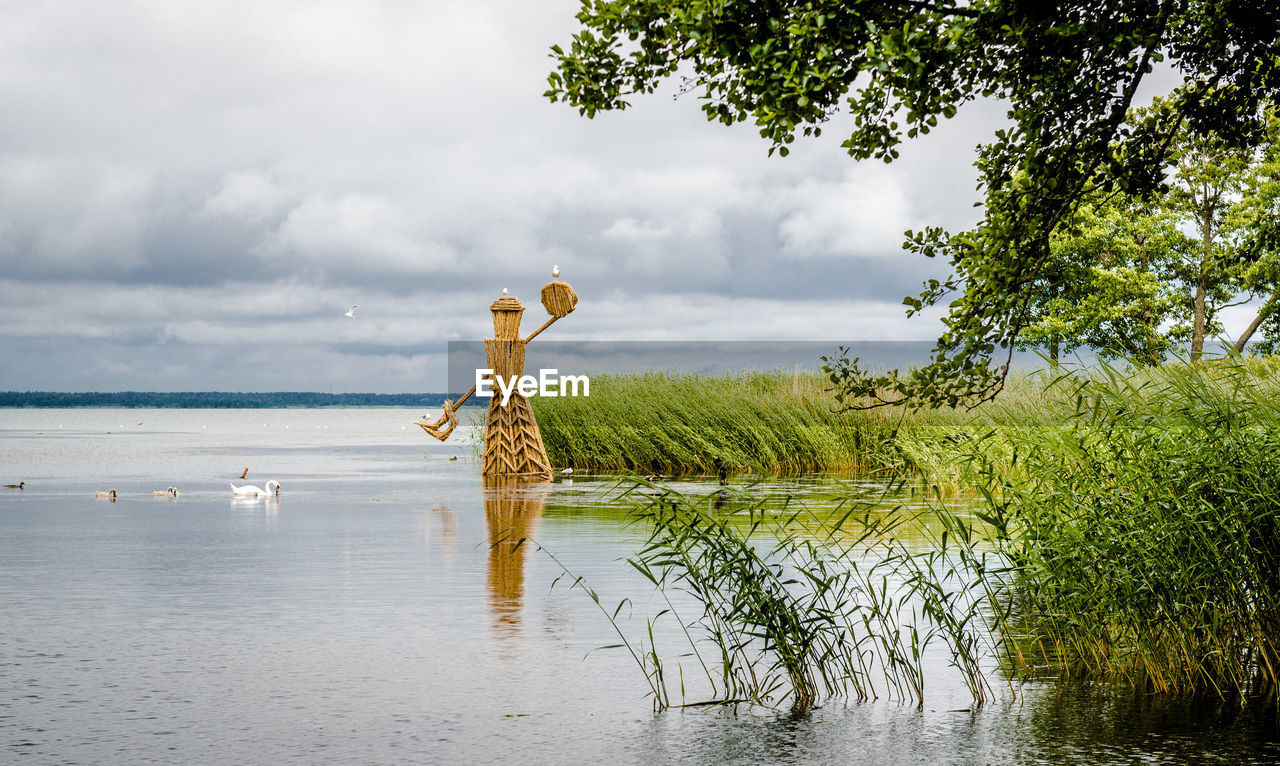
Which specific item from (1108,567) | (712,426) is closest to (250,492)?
(712,426)

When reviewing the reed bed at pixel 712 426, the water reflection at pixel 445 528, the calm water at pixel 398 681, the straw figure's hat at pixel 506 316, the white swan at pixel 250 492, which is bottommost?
the calm water at pixel 398 681

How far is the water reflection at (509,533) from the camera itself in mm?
9789

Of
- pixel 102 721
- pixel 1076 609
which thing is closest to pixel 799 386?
pixel 1076 609

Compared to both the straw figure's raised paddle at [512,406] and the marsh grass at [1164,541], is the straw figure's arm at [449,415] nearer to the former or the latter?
the straw figure's raised paddle at [512,406]

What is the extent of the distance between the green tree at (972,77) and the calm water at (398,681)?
2709 millimetres

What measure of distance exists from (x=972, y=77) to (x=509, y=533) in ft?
23.3

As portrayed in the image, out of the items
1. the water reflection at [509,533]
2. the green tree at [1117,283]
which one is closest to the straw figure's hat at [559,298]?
the water reflection at [509,533]

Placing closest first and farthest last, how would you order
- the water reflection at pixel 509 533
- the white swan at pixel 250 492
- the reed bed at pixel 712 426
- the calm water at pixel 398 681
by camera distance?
the calm water at pixel 398 681, the water reflection at pixel 509 533, the white swan at pixel 250 492, the reed bed at pixel 712 426

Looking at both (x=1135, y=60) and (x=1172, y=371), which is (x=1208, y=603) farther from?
(x=1135, y=60)

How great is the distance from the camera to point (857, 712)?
684cm

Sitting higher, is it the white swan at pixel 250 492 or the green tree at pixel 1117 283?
the green tree at pixel 1117 283

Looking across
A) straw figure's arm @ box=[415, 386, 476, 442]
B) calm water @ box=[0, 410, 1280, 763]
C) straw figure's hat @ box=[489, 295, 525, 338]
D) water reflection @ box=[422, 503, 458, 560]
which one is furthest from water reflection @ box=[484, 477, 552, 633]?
straw figure's hat @ box=[489, 295, 525, 338]

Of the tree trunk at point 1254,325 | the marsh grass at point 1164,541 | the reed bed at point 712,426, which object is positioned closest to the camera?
the marsh grass at point 1164,541

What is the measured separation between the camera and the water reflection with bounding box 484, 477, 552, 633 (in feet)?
32.1
